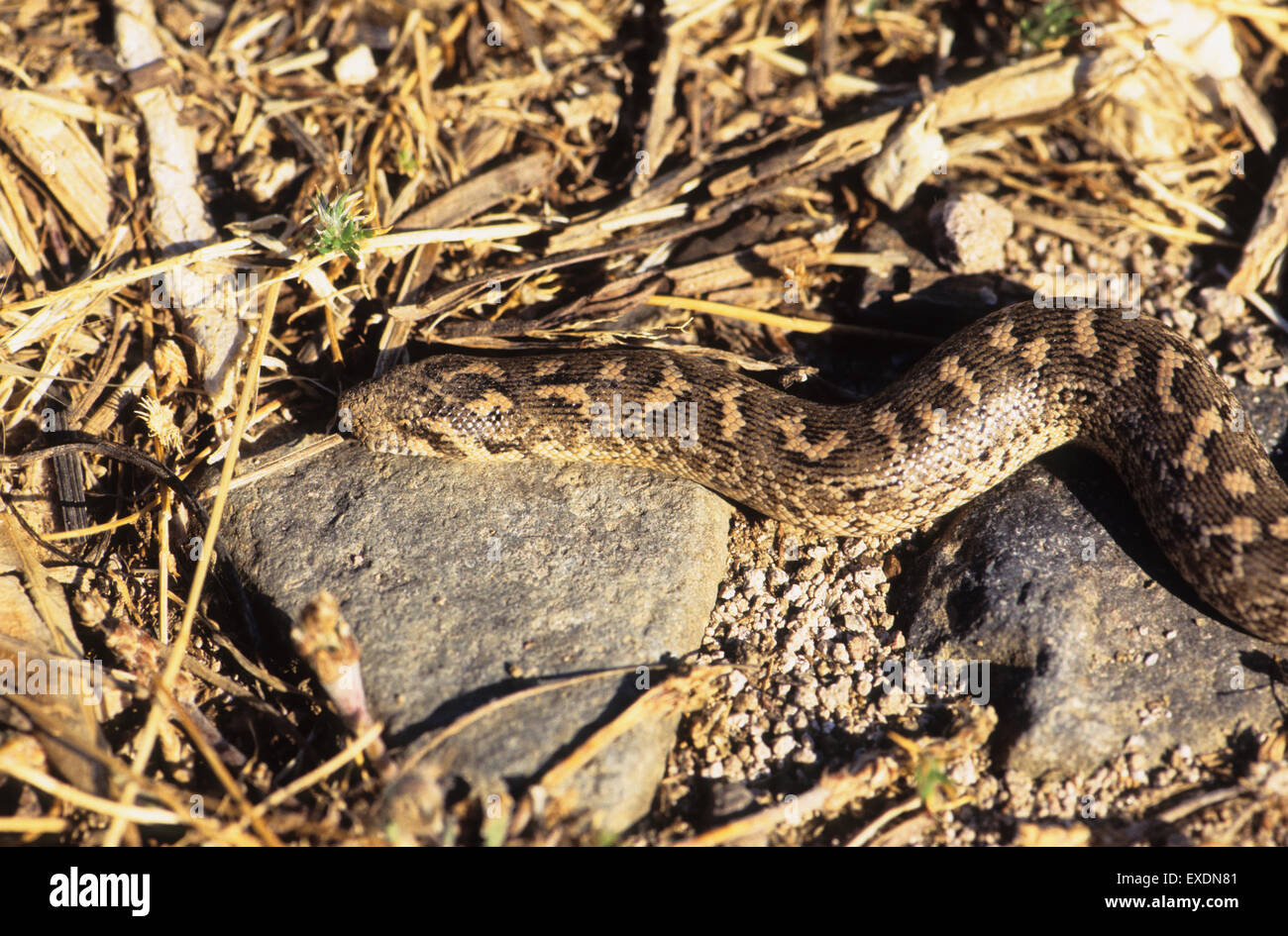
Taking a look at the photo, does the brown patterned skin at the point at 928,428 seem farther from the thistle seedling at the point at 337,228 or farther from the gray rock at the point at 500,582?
the thistle seedling at the point at 337,228

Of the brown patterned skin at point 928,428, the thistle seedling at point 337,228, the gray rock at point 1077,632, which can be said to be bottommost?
the gray rock at point 1077,632

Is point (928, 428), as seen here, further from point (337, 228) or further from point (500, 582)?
point (337, 228)

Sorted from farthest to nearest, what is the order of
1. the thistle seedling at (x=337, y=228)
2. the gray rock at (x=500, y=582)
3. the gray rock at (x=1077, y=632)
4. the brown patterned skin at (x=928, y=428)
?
the thistle seedling at (x=337, y=228)
the brown patterned skin at (x=928, y=428)
the gray rock at (x=1077, y=632)
the gray rock at (x=500, y=582)

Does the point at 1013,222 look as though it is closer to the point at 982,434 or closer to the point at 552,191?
the point at 982,434

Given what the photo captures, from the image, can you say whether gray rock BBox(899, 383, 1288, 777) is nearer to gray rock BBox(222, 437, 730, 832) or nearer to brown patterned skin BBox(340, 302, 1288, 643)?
brown patterned skin BBox(340, 302, 1288, 643)

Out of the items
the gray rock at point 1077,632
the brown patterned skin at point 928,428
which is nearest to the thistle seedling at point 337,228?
the brown patterned skin at point 928,428

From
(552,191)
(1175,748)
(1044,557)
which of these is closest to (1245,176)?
(1044,557)
